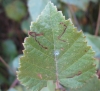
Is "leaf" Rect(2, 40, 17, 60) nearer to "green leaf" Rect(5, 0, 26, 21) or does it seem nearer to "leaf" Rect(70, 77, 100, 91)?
"green leaf" Rect(5, 0, 26, 21)

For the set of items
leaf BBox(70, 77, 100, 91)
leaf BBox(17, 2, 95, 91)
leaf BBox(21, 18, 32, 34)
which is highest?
leaf BBox(21, 18, 32, 34)

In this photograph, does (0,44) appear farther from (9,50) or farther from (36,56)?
(36,56)

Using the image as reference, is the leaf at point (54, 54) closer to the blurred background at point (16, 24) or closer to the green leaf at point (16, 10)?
the blurred background at point (16, 24)

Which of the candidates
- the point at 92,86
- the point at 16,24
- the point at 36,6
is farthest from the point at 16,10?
the point at 92,86

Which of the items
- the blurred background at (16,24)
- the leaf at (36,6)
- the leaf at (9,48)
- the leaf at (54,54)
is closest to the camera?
the leaf at (54,54)

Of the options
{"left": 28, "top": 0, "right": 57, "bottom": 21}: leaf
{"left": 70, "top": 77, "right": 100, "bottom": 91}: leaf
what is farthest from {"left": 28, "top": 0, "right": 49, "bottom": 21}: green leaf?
{"left": 70, "top": 77, "right": 100, "bottom": 91}: leaf

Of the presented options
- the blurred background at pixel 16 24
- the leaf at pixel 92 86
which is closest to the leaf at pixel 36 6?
the blurred background at pixel 16 24
